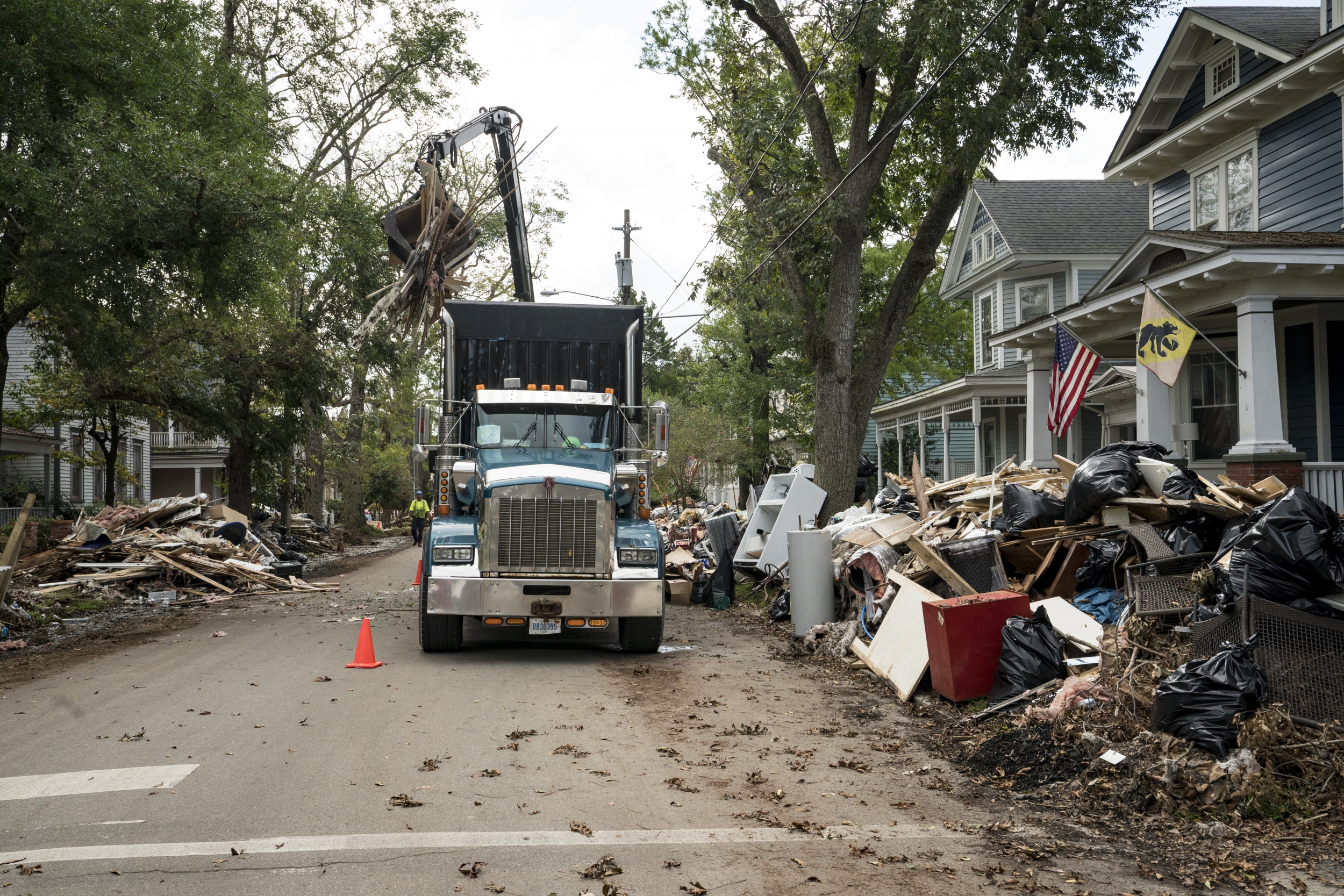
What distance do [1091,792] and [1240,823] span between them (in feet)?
2.59

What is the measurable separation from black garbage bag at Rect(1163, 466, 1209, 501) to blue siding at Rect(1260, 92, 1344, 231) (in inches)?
280

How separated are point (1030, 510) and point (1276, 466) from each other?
3.52m

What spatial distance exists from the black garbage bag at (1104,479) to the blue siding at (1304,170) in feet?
21.3

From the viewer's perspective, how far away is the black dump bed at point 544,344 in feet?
41.9

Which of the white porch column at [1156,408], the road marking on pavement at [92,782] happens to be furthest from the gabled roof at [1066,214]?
the road marking on pavement at [92,782]

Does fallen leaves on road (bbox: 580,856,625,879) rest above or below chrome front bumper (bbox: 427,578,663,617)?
below

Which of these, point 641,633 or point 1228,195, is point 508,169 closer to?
point 641,633

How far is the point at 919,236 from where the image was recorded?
17.4 metres

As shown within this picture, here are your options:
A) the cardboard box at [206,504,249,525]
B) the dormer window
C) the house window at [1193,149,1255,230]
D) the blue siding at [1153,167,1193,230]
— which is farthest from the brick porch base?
the cardboard box at [206,504,249,525]

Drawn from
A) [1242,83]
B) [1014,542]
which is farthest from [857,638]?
[1242,83]

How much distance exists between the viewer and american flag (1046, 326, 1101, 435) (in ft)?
46.0

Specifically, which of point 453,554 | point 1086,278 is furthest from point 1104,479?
point 1086,278

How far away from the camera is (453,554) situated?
416 inches

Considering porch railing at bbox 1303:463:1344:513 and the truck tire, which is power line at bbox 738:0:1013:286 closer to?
porch railing at bbox 1303:463:1344:513
